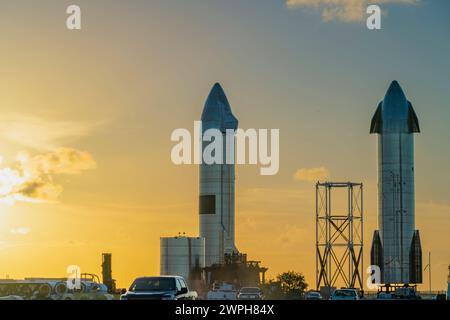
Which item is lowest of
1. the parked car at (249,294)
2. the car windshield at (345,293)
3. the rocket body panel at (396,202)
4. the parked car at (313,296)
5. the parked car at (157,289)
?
the parked car at (313,296)

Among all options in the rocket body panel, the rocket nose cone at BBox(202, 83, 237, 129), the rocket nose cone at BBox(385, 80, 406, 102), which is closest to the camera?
the rocket body panel

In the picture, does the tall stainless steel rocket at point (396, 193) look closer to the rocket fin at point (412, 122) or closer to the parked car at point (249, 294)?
the rocket fin at point (412, 122)

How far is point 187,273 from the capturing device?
491 feet

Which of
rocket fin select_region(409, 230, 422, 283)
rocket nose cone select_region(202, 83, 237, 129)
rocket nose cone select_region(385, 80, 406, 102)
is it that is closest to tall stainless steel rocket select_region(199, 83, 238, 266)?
rocket nose cone select_region(202, 83, 237, 129)

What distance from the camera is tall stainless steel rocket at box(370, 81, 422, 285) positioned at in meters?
141

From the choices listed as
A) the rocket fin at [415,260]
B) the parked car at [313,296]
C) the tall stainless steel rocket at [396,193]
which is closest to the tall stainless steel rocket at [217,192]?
the tall stainless steel rocket at [396,193]

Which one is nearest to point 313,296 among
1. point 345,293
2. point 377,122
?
point 345,293

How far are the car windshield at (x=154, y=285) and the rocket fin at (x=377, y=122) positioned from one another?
3840 inches

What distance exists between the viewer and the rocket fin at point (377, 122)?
143m

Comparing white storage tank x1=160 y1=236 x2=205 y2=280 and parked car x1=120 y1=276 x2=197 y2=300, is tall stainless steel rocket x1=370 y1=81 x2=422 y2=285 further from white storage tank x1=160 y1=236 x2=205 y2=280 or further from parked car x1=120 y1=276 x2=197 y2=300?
parked car x1=120 y1=276 x2=197 y2=300

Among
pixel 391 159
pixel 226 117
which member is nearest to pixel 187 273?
Answer: pixel 226 117

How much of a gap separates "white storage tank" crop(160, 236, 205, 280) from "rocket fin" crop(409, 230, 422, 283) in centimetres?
2863

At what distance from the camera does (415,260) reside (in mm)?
144625
